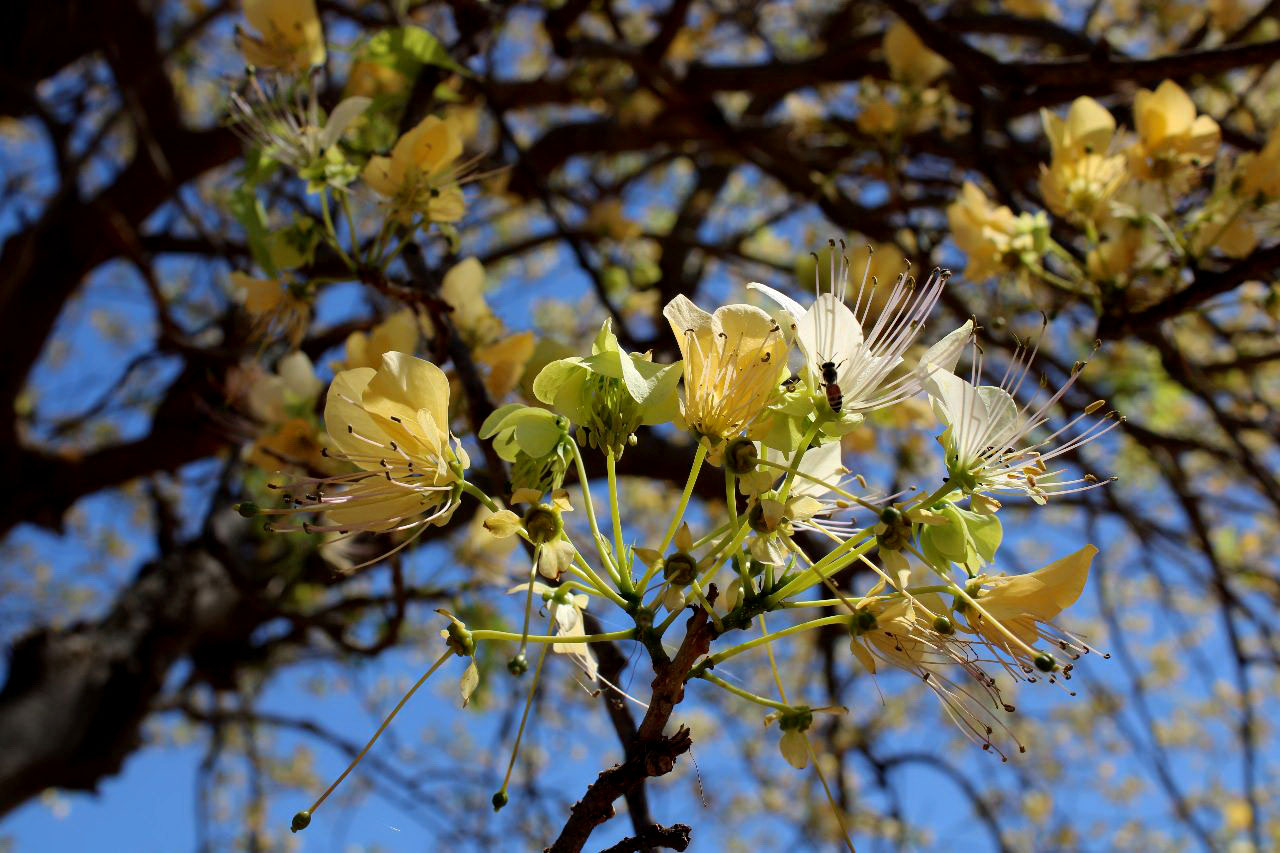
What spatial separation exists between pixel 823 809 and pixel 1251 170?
2.93 m

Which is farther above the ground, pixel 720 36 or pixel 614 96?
pixel 720 36

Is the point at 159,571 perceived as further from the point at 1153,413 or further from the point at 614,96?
the point at 1153,413

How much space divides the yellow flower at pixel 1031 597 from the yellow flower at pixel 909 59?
5.15ft

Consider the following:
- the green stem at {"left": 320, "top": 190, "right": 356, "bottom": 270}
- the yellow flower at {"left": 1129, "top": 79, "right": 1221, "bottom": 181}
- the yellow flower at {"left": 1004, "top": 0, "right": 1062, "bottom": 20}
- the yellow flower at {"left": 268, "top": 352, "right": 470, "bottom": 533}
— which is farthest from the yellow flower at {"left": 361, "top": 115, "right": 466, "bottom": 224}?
the yellow flower at {"left": 1004, "top": 0, "right": 1062, "bottom": 20}

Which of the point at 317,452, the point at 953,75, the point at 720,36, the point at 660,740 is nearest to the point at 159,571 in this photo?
the point at 317,452

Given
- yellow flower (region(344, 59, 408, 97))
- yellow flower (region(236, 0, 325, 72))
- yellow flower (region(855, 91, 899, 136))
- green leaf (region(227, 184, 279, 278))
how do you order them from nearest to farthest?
1. green leaf (region(227, 184, 279, 278))
2. yellow flower (region(236, 0, 325, 72))
3. yellow flower (region(344, 59, 408, 97))
4. yellow flower (region(855, 91, 899, 136))

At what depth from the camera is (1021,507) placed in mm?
3193

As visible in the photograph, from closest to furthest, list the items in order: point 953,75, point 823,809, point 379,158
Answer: point 379,158
point 953,75
point 823,809

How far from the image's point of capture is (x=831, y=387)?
2.63 feet

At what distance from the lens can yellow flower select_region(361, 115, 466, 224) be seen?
1252 mm

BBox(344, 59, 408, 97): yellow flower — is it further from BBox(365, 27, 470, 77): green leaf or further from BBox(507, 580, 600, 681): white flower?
BBox(507, 580, 600, 681): white flower

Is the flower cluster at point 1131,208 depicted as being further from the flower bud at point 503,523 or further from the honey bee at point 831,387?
the flower bud at point 503,523

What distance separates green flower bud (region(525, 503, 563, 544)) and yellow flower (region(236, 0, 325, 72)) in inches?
37.8

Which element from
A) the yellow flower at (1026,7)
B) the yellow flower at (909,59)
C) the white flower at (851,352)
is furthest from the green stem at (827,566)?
the yellow flower at (1026,7)
